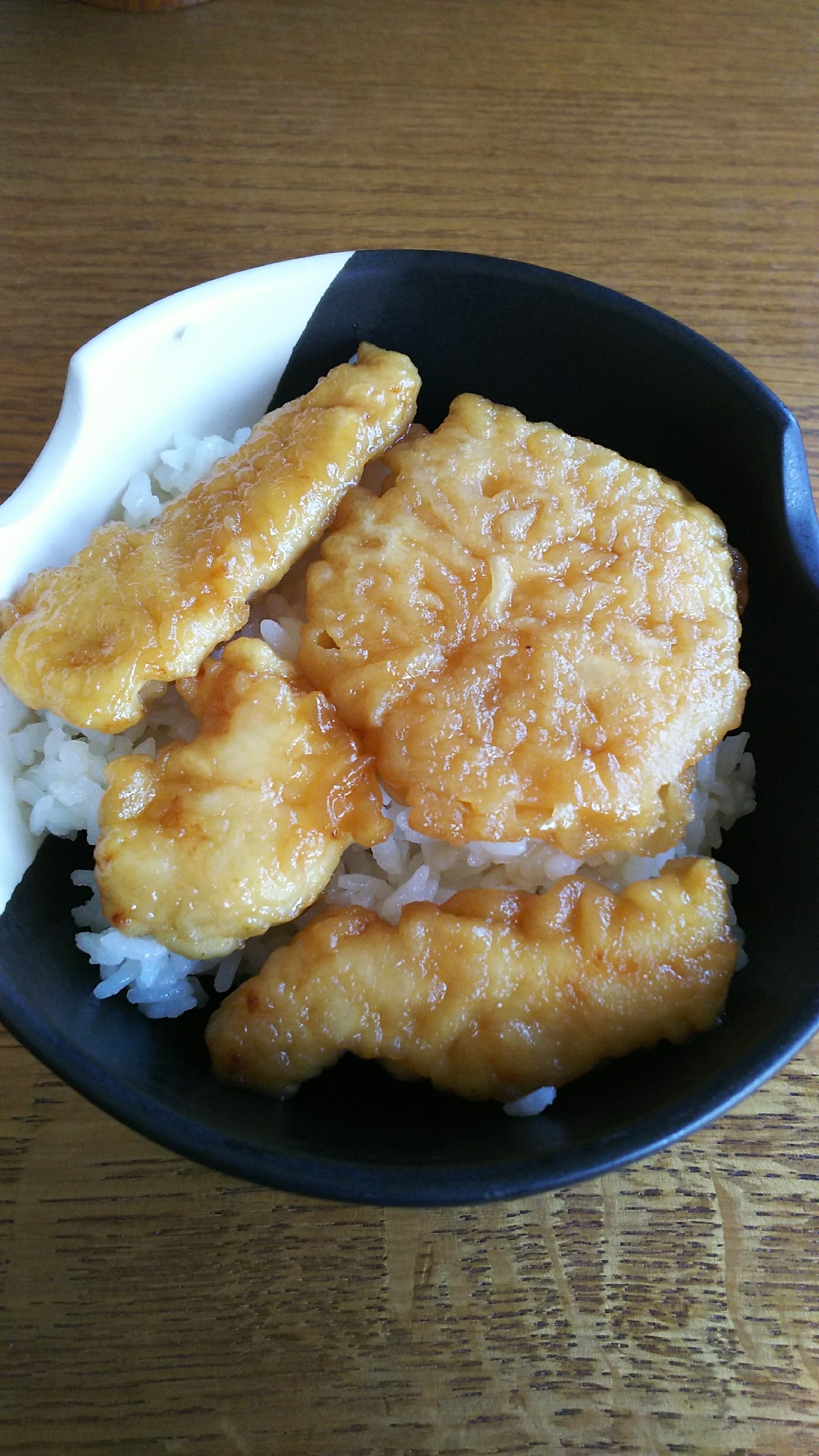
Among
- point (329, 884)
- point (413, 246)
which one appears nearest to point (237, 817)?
point (329, 884)

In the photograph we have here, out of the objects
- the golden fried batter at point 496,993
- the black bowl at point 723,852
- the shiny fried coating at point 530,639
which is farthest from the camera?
the shiny fried coating at point 530,639

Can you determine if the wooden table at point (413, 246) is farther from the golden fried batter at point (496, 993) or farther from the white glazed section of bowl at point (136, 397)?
the white glazed section of bowl at point (136, 397)

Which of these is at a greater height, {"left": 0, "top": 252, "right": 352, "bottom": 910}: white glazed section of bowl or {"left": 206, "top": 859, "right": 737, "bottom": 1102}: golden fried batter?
{"left": 0, "top": 252, "right": 352, "bottom": 910}: white glazed section of bowl

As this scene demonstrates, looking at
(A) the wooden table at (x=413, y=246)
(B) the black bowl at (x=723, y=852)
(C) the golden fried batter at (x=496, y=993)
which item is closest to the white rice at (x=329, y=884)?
(B) the black bowl at (x=723, y=852)

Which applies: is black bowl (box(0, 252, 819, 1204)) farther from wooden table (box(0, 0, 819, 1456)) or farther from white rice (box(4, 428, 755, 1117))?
wooden table (box(0, 0, 819, 1456))

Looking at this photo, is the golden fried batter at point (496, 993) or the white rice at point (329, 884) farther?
the white rice at point (329, 884)

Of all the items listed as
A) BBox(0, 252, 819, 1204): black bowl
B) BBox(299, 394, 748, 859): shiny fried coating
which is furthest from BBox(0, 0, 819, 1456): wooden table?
BBox(299, 394, 748, 859): shiny fried coating

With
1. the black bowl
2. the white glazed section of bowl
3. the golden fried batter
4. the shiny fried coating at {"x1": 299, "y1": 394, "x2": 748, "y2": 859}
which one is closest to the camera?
the black bowl
